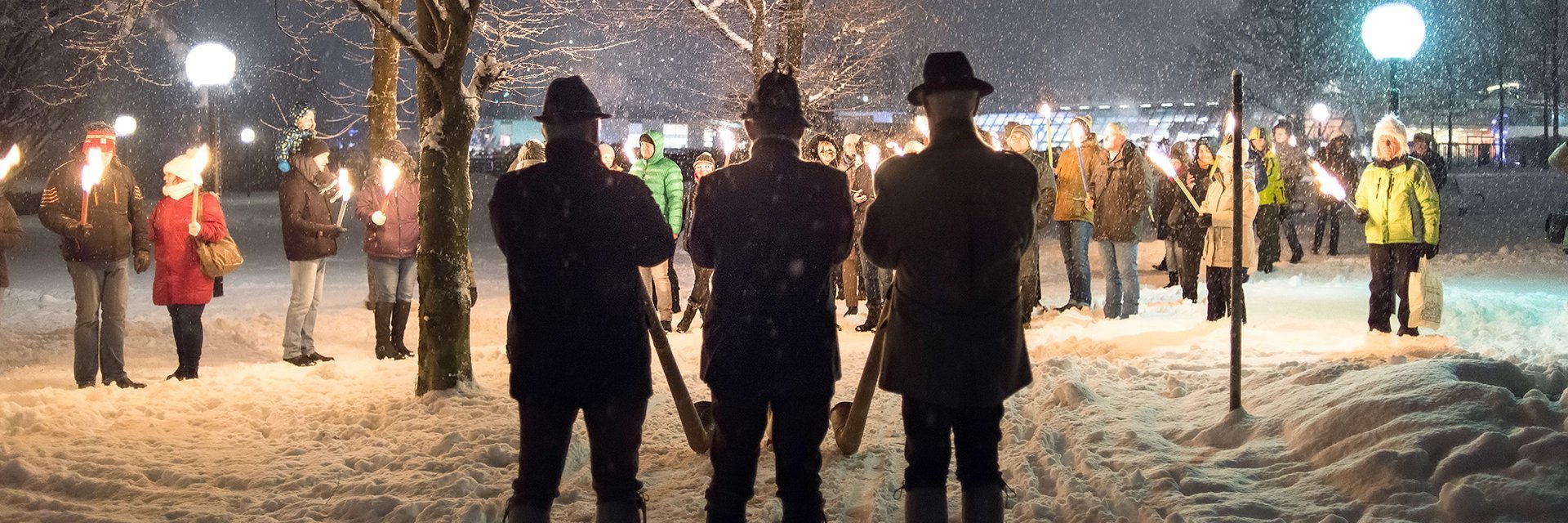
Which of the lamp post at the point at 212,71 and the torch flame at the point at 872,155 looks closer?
the torch flame at the point at 872,155

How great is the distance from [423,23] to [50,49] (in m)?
20.5

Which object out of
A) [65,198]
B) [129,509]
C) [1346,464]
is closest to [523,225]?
[129,509]

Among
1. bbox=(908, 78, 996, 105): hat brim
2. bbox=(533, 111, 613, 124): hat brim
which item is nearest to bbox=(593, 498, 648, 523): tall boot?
bbox=(533, 111, 613, 124): hat brim

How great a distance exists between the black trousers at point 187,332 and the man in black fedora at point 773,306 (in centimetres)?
605

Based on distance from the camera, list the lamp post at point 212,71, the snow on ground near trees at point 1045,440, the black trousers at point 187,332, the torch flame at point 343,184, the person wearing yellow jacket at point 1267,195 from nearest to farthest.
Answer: the snow on ground near trees at point 1045,440, the black trousers at point 187,332, the torch flame at point 343,184, the person wearing yellow jacket at point 1267,195, the lamp post at point 212,71

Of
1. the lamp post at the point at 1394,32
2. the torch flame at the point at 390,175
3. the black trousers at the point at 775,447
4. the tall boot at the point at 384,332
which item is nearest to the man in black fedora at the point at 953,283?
the black trousers at the point at 775,447

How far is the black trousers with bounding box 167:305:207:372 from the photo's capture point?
29.1 feet

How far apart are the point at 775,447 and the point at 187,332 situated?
6286 millimetres

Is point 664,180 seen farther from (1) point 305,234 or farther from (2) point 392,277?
(1) point 305,234

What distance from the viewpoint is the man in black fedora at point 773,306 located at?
Result: 4301mm

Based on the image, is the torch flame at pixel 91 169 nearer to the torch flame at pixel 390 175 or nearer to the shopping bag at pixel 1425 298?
the torch flame at pixel 390 175

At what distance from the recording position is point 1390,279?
31.4 feet

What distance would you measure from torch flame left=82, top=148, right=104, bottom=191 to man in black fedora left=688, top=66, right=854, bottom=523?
19.4 feet

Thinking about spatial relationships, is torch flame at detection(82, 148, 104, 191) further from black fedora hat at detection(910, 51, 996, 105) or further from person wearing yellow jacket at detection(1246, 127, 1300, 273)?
person wearing yellow jacket at detection(1246, 127, 1300, 273)
